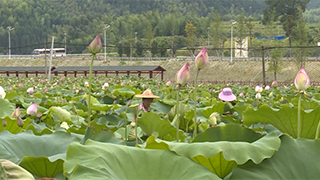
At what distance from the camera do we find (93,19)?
82.1 m

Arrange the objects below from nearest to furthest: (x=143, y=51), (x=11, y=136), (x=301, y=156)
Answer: (x=301, y=156)
(x=11, y=136)
(x=143, y=51)

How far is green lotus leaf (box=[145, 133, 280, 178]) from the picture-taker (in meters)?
0.58

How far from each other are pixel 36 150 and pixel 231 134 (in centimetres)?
39

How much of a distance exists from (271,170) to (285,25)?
138ft

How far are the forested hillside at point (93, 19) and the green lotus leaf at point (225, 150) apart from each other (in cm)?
4809

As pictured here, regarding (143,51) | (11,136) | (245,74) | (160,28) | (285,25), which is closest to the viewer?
(11,136)

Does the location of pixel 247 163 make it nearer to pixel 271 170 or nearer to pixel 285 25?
pixel 271 170

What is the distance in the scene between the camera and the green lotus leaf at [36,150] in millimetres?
655

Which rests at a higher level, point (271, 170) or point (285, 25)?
point (285, 25)

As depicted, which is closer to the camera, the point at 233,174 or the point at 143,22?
the point at 233,174

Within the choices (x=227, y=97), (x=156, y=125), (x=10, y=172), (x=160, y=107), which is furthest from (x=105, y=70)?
(x=10, y=172)

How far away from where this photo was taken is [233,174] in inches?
23.5

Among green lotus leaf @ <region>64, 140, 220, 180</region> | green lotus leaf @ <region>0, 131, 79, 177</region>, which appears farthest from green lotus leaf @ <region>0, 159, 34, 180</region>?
green lotus leaf @ <region>0, 131, 79, 177</region>

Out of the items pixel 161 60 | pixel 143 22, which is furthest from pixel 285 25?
→ pixel 143 22
